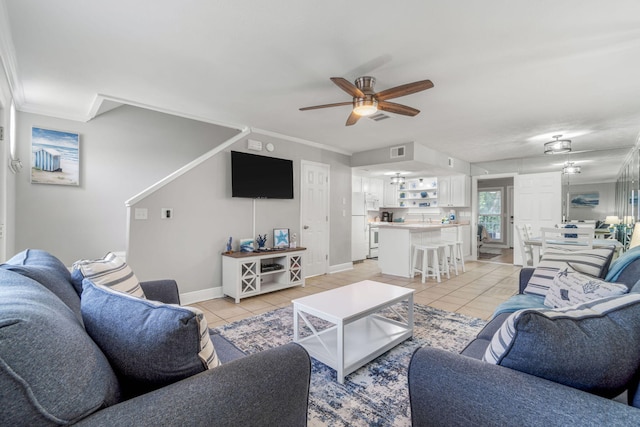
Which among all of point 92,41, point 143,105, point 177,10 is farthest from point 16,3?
point 143,105

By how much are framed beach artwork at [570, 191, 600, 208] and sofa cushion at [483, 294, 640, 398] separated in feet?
23.1

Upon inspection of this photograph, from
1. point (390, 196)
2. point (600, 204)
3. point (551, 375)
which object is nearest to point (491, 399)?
point (551, 375)

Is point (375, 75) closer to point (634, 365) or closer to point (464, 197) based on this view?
point (634, 365)

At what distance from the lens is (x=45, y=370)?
0.58 meters

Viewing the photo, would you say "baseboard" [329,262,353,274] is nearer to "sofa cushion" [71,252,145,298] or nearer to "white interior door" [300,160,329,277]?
"white interior door" [300,160,329,277]

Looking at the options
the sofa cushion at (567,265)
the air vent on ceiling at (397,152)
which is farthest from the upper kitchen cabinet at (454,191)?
the sofa cushion at (567,265)

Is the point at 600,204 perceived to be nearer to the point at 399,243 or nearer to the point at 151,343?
the point at 399,243

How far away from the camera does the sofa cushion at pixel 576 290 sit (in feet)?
4.93

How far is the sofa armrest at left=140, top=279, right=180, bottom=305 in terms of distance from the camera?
1971mm

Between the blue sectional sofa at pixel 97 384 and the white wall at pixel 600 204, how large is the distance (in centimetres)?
780

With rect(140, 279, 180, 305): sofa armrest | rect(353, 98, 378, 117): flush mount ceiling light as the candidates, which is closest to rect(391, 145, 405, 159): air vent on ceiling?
rect(353, 98, 378, 117): flush mount ceiling light

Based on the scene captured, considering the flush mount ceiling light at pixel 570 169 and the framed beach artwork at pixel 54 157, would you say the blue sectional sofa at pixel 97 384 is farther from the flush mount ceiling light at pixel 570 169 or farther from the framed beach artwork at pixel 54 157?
the flush mount ceiling light at pixel 570 169

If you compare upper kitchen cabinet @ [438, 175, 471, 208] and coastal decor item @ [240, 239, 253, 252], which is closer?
coastal decor item @ [240, 239, 253, 252]

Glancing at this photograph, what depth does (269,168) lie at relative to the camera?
458cm
